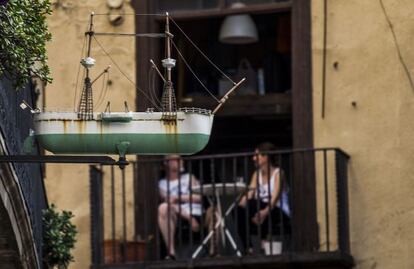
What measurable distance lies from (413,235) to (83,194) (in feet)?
10.6

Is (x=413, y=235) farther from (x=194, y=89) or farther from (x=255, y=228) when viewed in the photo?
(x=194, y=89)

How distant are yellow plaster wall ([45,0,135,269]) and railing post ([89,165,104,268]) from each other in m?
0.23

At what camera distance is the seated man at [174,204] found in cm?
2039

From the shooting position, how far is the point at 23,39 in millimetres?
13570

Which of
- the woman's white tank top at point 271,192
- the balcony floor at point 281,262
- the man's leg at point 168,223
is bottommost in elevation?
the balcony floor at point 281,262

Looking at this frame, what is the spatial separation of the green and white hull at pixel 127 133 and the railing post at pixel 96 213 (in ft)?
22.5

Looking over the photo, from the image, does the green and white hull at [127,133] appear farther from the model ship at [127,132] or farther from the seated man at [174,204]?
the seated man at [174,204]

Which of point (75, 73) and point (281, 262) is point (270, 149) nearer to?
point (281, 262)

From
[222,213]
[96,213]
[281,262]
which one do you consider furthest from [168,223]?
[281,262]

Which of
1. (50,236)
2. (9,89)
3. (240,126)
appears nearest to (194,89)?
(240,126)

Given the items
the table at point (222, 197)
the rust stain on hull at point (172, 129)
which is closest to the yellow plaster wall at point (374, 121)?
the table at point (222, 197)

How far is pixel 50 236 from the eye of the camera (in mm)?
17516

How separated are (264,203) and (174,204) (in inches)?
35.7

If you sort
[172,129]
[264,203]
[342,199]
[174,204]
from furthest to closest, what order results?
1. [174,204]
2. [264,203]
3. [342,199]
4. [172,129]
